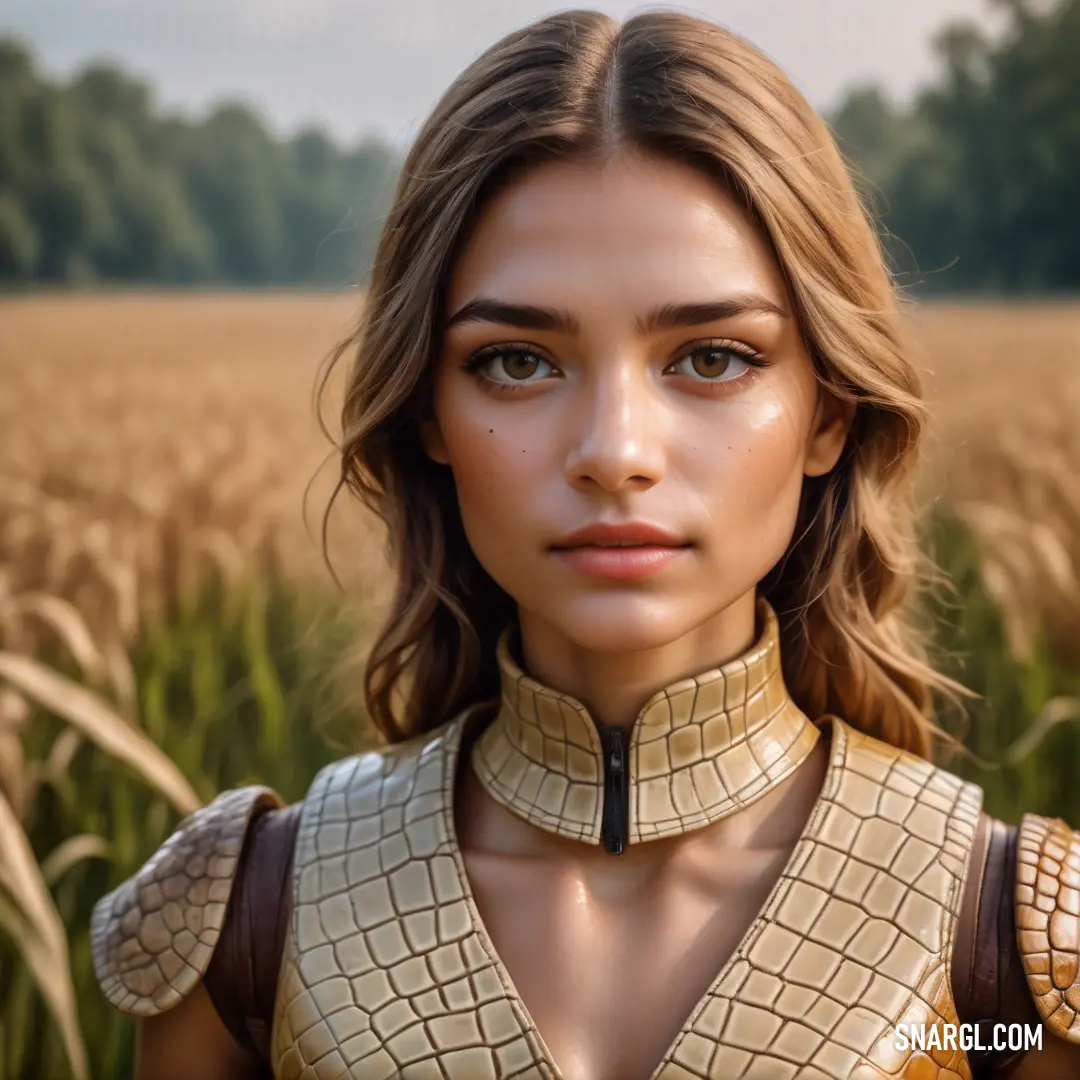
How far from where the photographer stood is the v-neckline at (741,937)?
1.10 m

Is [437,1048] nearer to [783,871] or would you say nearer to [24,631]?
[783,871]

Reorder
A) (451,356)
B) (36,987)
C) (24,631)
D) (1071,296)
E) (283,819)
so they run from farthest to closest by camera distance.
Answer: (1071,296) → (24,631) → (36,987) → (283,819) → (451,356)

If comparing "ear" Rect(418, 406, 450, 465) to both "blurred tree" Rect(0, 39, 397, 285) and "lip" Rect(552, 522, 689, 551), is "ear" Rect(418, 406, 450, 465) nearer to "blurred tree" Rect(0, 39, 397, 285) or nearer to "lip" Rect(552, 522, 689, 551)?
"lip" Rect(552, 522, 689, 551)

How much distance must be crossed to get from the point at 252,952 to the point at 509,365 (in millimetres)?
602

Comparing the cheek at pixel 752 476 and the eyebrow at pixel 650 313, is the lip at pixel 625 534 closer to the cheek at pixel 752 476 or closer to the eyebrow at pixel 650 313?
the cheek at pixel 752 476

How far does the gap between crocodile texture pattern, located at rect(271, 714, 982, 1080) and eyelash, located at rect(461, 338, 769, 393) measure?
1.23 feet

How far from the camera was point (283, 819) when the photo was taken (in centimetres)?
133

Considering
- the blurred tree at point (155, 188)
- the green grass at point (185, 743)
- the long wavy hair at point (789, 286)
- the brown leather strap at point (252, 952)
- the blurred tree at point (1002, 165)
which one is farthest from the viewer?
the blurred tree at point (1002, 165)

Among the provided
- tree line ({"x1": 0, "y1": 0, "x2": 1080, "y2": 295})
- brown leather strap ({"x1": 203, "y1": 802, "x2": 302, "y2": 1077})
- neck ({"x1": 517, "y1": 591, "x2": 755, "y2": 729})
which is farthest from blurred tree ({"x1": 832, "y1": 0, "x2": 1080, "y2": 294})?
brown leather strap ({"x1": 203, "y1": 802, "x2": 302, "y2": 1077})

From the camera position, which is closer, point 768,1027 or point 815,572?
point 768,1027

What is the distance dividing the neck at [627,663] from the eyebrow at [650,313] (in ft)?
0.92

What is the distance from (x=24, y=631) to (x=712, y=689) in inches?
55.2

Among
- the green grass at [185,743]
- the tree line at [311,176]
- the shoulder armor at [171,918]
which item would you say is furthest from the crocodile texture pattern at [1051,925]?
the tree line at [311,176]

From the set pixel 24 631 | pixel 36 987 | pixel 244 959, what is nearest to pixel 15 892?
pixel 36 987
